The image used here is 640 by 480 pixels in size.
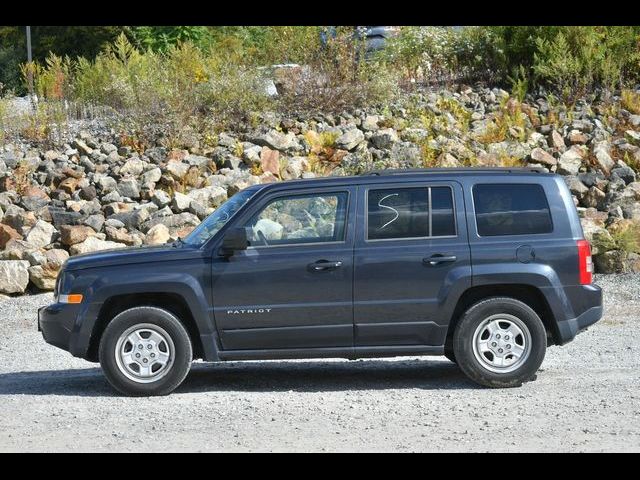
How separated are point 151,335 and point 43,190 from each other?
927 centimetres

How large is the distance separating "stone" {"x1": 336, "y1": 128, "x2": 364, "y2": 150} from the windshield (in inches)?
371

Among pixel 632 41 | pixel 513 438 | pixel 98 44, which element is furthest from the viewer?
pixel 98 44

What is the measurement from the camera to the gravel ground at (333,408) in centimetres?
690

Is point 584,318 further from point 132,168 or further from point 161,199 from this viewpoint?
point 132,168

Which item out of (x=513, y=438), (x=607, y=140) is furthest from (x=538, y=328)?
(x=607, y=140)

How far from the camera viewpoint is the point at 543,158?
18141mm

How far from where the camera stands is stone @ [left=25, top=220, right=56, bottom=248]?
15625mm

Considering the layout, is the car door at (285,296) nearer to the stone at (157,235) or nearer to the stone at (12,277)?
the stone at (157,235)

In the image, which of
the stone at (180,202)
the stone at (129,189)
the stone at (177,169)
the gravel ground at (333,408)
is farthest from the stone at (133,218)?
the gravel ground at (333,408)

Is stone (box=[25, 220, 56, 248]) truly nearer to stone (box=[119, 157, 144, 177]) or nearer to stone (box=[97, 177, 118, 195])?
stone (box=[97, 177, 118, 195])

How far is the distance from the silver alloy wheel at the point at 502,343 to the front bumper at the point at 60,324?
3286 millimetres

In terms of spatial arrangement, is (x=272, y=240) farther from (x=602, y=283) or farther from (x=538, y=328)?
(x=602, y=283)

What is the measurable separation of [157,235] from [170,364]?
6798 mm

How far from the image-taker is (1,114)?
19.6 metres
